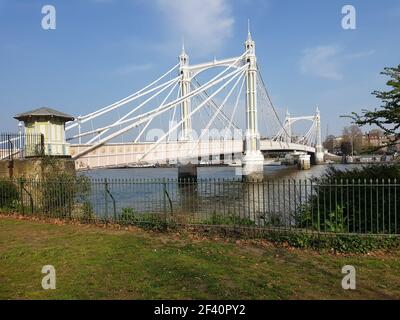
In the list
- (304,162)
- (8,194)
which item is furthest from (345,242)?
(304,162)

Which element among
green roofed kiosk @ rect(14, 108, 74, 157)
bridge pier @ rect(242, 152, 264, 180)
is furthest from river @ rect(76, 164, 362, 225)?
bridge pier @ rect(242, 152, 264, 180)

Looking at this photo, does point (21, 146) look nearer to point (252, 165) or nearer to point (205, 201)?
point (205, 201)

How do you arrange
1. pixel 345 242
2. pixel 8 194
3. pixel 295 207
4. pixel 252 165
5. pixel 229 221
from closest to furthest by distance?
pixel 345 242 < pixel 229 221 < pixel 295 207 < pixel 8 194 < pixel 252 165

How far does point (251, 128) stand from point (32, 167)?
103 feet

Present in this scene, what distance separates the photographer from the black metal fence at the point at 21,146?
12.9 meters

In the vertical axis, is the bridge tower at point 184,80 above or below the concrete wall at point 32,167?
above

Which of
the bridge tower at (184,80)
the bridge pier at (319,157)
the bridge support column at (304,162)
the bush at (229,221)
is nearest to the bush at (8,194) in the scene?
the bush at (229,221)

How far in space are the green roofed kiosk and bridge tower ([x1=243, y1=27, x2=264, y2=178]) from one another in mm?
26901

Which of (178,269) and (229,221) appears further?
(229,221)

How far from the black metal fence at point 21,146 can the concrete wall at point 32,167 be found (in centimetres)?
32

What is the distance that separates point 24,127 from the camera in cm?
1362

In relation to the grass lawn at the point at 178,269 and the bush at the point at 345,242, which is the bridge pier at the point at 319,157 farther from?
the grass lawn at the point at 178,269

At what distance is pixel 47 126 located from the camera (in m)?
13.4
